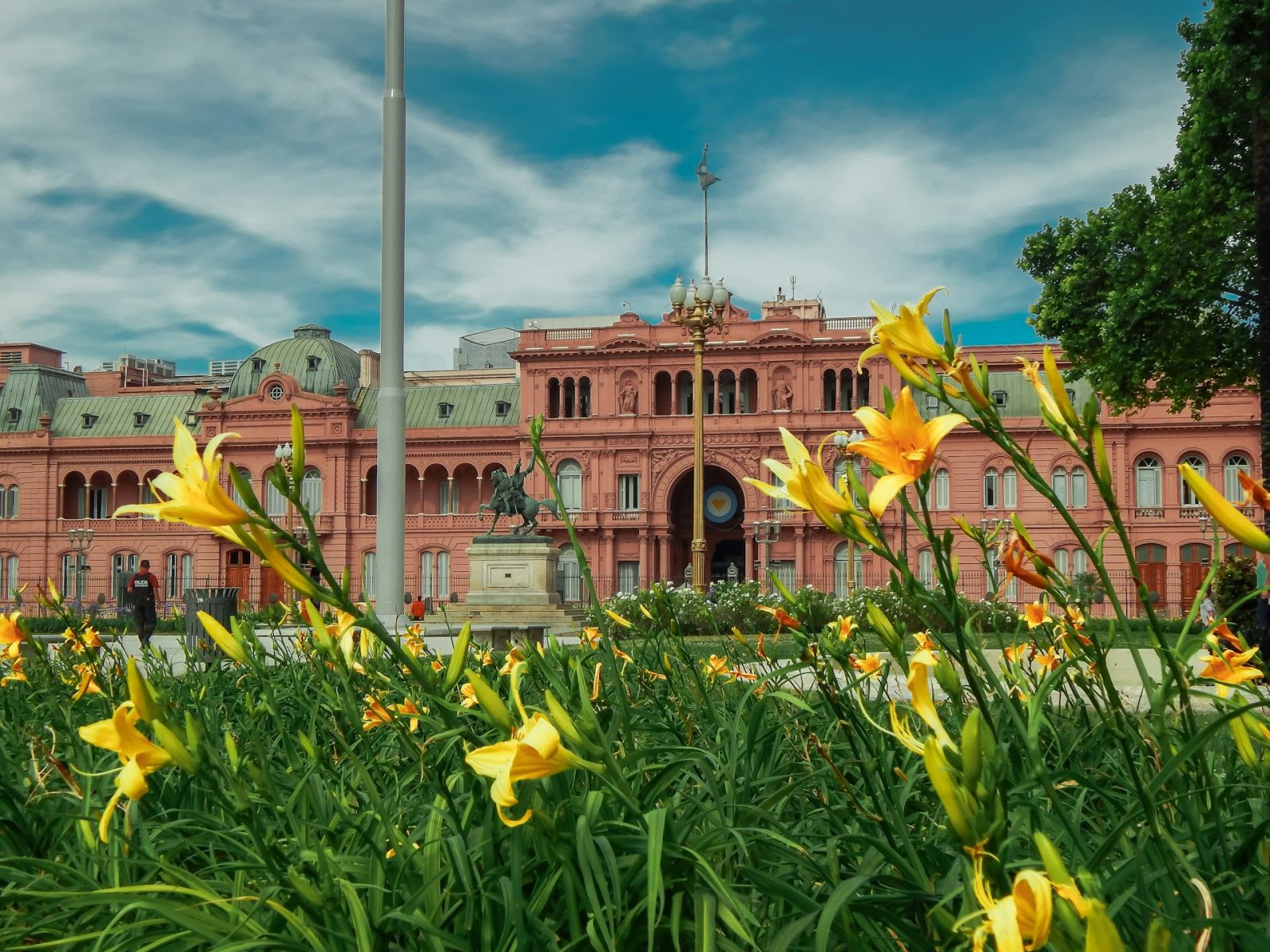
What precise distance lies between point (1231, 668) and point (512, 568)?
22375 millimetres

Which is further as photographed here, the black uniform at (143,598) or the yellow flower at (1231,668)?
the black uniform at (143,598)

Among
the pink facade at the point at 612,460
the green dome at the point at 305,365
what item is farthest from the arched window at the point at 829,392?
the green dome at the point at 305,365

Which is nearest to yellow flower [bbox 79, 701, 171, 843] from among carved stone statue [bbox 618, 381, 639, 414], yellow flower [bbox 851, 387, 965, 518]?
yellow flower [bbox 851, 387, 965, 518]

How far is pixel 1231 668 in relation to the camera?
7.92ft

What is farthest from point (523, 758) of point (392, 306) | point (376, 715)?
point (392, 306)

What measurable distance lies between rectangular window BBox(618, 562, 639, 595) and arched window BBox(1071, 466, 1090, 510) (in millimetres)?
16821

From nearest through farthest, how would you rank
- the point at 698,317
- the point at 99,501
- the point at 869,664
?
the point at 869,664
the point at 698,317
the point at 99,501

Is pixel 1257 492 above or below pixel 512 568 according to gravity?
above

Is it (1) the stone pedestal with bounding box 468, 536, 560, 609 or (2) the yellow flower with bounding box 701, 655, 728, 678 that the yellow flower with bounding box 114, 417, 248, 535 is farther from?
(1) the stone pedestal with bounding box 468, 536, 560, 609

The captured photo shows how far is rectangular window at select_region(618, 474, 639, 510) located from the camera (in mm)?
45062

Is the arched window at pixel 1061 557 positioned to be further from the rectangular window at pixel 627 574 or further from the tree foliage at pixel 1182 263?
the tree foliage at pixel 1182 263

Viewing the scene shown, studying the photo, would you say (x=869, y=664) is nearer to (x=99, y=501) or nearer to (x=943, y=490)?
(x=943, y=490)

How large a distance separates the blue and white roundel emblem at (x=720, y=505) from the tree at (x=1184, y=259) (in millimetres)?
24874

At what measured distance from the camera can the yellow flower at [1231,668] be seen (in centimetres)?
234
